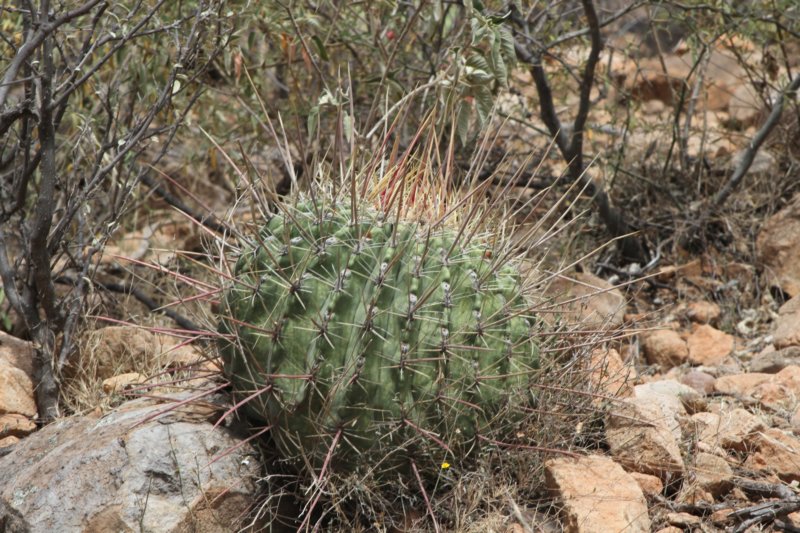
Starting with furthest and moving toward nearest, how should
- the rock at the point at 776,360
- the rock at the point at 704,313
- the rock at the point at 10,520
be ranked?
the rock at the point at 704,313
the rock at the point at 776,360
the rock at the point at 10,520

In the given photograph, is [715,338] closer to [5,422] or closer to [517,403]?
[517,403]

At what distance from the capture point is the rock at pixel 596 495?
271 cm

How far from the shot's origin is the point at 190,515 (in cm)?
275

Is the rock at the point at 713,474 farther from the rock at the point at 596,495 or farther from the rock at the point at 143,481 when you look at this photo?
the rock at the point at 143,481

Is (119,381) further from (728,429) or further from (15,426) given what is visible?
(728,429)

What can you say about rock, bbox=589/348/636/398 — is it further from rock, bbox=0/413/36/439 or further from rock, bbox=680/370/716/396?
rock, bbox=0/413/36/439

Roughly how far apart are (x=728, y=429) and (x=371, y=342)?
4.72 ft

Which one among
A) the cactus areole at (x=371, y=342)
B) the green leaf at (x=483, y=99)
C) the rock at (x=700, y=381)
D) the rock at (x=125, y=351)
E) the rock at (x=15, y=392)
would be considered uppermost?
the green leaf at (x=483, y=99)

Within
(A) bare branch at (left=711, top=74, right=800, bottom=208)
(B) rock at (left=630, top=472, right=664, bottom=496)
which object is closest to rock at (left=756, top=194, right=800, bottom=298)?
(A) bare branch at (left=711, top=74, right=800, bottom=208)

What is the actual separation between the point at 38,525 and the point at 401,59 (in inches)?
141

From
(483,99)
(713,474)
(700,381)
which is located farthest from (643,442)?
(483,99)

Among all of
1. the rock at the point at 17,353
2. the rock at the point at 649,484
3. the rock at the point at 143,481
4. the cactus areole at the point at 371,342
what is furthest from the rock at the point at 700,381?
the rock at the point at 17,353

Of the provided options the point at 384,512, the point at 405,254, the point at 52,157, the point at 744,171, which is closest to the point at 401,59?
the point at 744,171

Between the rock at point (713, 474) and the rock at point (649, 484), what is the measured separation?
4.7 inches
